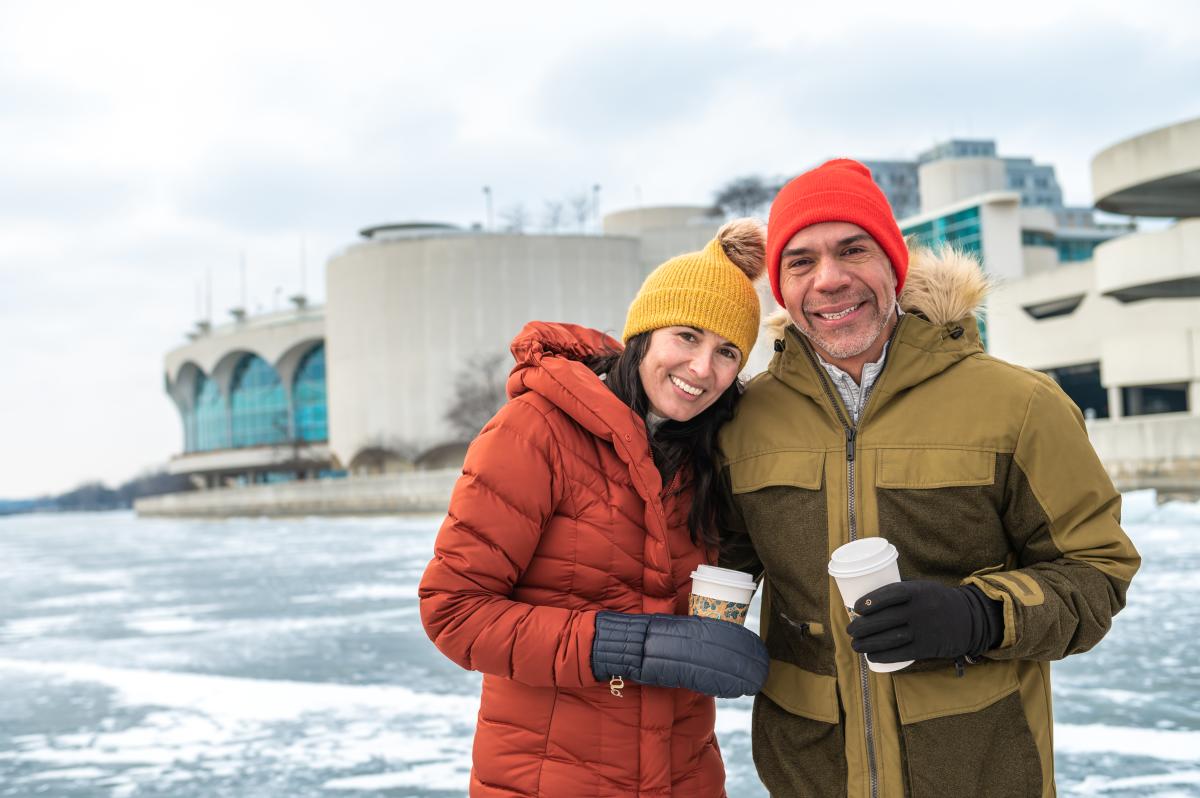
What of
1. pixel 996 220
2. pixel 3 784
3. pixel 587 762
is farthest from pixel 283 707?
pixel 996 220

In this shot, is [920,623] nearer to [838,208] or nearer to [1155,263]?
[838,208]

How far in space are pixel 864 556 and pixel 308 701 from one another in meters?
5.12

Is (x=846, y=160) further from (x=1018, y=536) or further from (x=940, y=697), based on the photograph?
(x=940, y=697)

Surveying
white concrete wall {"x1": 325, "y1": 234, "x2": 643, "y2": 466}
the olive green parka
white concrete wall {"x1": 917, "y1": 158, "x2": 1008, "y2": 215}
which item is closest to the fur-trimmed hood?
the olive green parka

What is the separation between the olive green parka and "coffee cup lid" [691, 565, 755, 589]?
10 centimetres

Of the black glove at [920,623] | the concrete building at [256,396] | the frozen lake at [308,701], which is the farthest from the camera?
the concrete building at [256,396]

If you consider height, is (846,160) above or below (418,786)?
above

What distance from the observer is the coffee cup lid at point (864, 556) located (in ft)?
5.99

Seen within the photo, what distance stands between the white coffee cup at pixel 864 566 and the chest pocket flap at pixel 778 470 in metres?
0.25

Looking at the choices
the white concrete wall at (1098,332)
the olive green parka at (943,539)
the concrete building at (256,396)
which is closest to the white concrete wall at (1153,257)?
the white concrete wall at (1098,332)

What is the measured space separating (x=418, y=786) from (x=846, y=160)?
332cm

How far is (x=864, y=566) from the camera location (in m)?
1.83

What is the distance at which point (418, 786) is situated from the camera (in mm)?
4375

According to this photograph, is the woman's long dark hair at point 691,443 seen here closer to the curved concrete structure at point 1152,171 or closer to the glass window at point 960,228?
the curved concrete structure at point 1152,171
